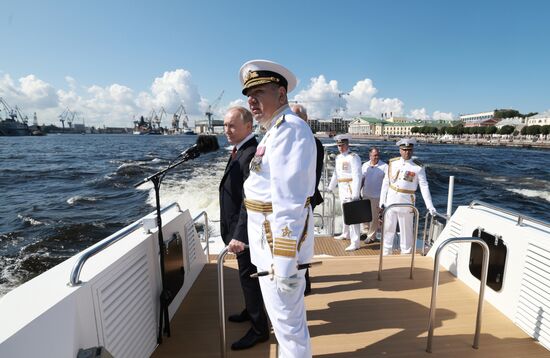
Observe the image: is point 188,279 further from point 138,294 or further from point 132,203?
point 132,203

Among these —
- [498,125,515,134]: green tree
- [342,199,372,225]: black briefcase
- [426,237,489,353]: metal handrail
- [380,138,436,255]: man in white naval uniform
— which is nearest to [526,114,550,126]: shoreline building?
[498,125,515,134]: green tree

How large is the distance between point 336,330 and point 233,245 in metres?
1.31

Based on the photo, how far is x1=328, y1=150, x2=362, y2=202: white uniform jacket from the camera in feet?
17.2

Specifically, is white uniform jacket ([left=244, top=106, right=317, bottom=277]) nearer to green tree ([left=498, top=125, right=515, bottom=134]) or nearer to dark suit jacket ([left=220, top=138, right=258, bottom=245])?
dark suit jacket ([left=220, top=138, right=258, bottom=245])

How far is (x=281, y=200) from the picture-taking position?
1.54 m

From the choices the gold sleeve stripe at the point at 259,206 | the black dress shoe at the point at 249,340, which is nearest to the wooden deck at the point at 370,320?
the black dress shoe at the point at 249,340

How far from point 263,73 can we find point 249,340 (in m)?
2.06

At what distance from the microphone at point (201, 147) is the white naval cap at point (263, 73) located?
0.57 metres

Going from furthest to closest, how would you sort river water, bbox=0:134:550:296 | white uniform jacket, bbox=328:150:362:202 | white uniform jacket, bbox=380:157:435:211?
river water, bbox=0:134:550:296, white uniform jacket, bbox=328:150:362:202, white uniform jacket, bbox=380:157:435:211

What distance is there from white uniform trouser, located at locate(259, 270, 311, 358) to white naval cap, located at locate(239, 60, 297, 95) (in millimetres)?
1140

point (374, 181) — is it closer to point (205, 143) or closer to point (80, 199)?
point (205, 143)

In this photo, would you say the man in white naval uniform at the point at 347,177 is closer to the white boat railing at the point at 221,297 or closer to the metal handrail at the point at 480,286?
the metal handrail at the point at 480,286

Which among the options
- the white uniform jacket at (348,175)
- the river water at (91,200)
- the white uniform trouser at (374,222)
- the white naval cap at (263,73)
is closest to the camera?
the white naval cap at (263,73)

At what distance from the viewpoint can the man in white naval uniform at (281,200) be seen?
5.06ft
